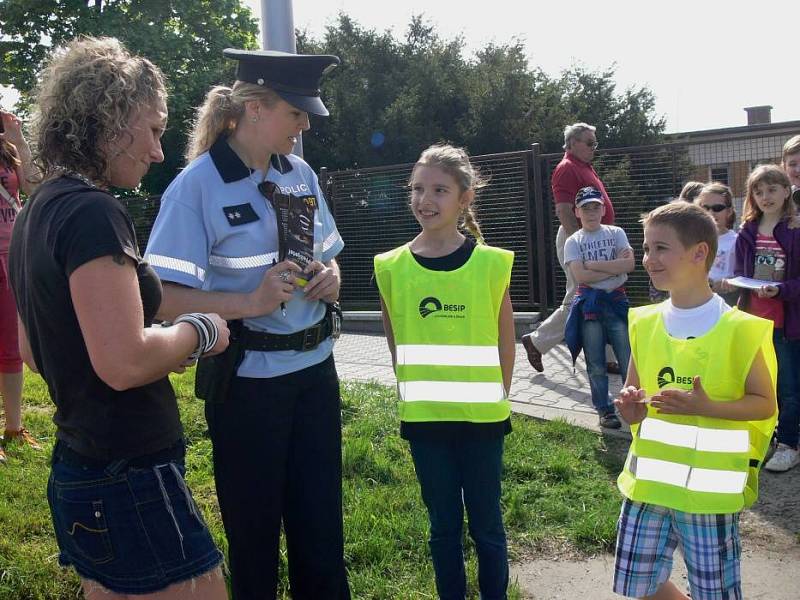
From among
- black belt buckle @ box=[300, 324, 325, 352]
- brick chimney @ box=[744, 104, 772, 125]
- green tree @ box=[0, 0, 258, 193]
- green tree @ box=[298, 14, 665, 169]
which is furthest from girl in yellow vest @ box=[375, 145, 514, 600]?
brick chimney @ box=[744, 104, 772, 125]

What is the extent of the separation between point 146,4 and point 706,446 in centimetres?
2798

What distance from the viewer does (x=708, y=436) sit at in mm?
2844

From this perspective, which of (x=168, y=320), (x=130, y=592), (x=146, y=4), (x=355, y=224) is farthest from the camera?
(x=146, y=4)

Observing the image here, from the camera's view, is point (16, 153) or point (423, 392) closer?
point (423, 392)

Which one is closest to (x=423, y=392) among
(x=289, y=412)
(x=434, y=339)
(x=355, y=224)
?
(x=434, y=339)

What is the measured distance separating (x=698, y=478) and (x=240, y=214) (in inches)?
71.7

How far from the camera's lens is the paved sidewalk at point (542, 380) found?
6664 millimetres

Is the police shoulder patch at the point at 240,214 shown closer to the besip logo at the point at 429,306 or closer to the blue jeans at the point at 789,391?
the besip logo at the point at 429,306

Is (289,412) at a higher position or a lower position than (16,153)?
lower

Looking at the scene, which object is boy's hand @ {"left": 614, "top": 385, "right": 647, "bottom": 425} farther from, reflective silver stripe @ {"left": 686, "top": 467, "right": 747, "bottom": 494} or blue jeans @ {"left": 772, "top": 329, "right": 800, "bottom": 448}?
blue jeans @ {"left": 772, "top": 329, "right": 800, "bottom": 448}

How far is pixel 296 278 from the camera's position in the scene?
2791 mm

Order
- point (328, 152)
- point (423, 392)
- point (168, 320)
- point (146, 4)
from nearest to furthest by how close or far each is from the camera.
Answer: point (168, 320)
point (423, 392)
point (328, 152)
point (146, 4)

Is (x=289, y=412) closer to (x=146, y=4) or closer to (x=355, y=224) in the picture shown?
(x=355, y=224)

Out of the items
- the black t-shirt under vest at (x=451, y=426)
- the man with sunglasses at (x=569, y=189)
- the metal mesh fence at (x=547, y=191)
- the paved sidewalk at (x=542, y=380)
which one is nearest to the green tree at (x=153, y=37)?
the metal mesh fence at (x=547, y=191)
